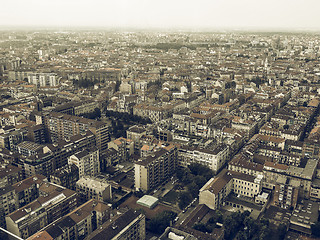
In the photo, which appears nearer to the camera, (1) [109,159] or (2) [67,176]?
(2) [67,176]

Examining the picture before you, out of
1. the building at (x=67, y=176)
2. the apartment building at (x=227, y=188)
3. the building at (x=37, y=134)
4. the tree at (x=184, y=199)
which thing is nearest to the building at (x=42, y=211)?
the building at (x=67, y=176)

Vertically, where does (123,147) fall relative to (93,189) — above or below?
above

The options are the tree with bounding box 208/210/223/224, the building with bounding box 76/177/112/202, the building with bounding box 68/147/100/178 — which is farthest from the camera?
the building with bounding box 68/147/100/178

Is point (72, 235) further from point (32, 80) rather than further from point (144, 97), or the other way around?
point (32, 80)

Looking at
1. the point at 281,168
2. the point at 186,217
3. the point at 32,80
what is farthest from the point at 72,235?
the point at 32,80

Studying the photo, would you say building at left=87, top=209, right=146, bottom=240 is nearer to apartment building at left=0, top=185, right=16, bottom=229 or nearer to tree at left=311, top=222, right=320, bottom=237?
apartment building at left=0, top=185, right=16, bottom=229

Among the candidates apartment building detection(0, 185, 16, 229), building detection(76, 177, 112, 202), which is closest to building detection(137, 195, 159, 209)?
building detection(76, 177, 112, 202)

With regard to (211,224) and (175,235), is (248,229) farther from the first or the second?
(175,235)

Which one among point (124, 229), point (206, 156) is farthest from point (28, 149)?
point (206, 156)
